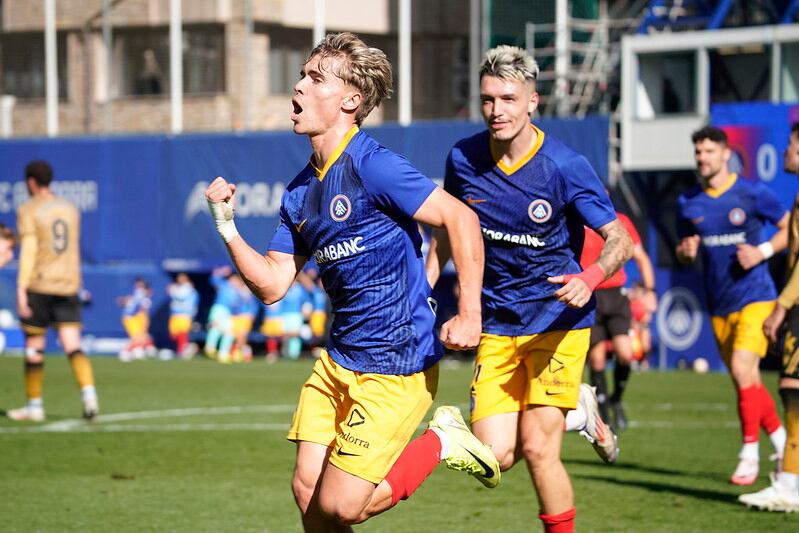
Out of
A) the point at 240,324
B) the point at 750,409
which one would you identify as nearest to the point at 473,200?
the point at 750,409

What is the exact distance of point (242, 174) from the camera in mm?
28781

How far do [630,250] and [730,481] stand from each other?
401 centimetres

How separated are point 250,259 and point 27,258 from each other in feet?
28.4

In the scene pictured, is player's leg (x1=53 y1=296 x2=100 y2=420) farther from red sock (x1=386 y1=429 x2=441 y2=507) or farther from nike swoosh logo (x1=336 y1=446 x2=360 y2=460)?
nike swoosh logo (x1=336 y1=446 x2=360 y2=460)

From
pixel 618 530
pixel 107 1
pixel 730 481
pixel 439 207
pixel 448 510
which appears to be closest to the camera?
pixel 439 207

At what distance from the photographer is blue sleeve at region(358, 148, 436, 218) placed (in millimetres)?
6016

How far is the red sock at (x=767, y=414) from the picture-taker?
10.6 meters

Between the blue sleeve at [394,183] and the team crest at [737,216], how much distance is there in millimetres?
5284

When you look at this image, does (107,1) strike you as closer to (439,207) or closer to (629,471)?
(629,471)

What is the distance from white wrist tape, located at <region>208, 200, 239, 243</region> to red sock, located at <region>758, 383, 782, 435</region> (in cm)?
571

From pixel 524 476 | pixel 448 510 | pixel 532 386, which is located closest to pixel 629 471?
pixel 524 476

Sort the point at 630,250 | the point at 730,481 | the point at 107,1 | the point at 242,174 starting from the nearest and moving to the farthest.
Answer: the point at 630,250 < the point at 730,481 < the point at 242,174 < the point at 107,1

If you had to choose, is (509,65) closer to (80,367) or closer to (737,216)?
(737,216)

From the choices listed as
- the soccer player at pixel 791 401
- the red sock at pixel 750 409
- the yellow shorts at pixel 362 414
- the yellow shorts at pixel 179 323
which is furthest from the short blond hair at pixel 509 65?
the yellow shorts at pixel 179 323
